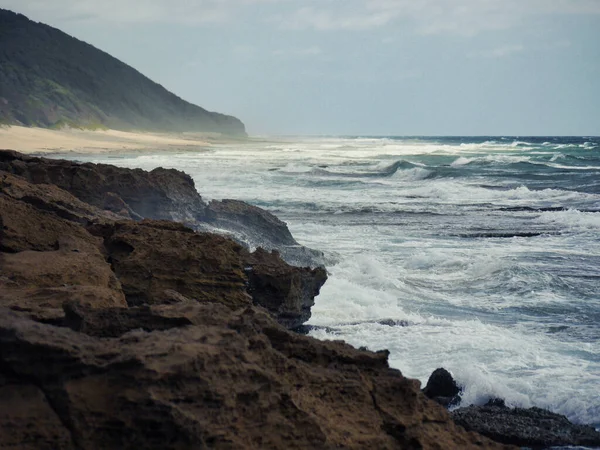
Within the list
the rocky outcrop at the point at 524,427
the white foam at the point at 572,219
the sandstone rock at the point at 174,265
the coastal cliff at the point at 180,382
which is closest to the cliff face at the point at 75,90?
the white foam at the point at 572,219

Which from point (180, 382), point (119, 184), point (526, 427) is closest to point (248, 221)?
point (119, 184)

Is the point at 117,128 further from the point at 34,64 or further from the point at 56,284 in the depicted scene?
the point at 56,284

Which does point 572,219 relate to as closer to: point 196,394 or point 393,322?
point 393,322

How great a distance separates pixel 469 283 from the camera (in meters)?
11.8

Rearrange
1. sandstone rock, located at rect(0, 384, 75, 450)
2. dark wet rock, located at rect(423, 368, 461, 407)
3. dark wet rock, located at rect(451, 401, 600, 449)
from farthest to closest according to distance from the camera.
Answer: dark wet rock, located at rect(423, 368, 461, 407), dark wet rock, located at rect(451, 401, 600, 449), sandstone rock, located at rect(0, 384, 75, 450)

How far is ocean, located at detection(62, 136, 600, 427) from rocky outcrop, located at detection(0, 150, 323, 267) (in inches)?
34.0

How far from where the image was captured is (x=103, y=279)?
549 cm

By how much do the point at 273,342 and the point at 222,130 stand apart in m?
129

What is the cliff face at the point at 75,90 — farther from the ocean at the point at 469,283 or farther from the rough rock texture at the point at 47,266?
the rough rock texture at the point at 47,266

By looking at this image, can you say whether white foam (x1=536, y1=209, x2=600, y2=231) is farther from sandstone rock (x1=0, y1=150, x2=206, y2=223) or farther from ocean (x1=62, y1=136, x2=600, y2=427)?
sandstone rock (x1=0, y1=150, x2=206, y2=223)

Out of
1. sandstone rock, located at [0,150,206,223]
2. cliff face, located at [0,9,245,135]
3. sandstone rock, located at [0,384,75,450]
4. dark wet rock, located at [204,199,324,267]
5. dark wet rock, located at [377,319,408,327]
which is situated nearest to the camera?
sandstone rock, located at [0,384,75,450]

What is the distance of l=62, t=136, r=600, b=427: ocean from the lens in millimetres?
7246

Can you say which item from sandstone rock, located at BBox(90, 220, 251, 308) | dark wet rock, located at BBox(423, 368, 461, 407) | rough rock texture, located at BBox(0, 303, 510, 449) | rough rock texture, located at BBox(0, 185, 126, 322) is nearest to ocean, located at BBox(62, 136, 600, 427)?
dark wet rock, located at BBox(423, 368, 461, 407)

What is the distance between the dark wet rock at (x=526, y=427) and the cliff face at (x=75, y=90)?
66.4m
